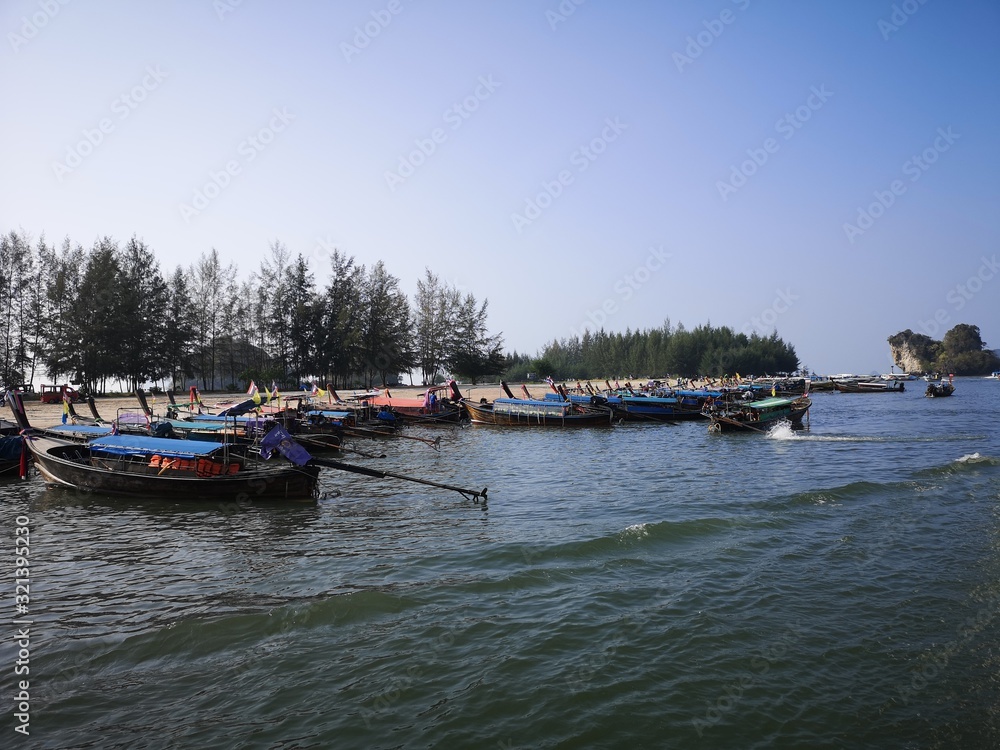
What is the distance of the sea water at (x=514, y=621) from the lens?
717 cm

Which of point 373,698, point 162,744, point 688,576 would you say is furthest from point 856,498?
point 162,744

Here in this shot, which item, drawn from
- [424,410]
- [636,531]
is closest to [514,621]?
[636,531]

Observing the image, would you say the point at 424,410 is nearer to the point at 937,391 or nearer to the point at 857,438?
the point at 857,438

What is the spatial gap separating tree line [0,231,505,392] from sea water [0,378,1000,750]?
41697 millimetres

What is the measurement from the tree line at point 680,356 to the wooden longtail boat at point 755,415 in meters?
86.5

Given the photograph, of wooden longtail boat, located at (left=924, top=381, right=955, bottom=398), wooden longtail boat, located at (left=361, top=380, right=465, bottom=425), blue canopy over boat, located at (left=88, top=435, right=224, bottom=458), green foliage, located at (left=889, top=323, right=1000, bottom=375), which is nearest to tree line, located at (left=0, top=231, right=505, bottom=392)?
wooden longtail boat, located at (left=361, top=380, right=465, bottom=425)

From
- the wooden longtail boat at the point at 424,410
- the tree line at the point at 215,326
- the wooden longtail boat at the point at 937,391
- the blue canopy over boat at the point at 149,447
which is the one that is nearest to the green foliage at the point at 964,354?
the wooden longtail boat at the point at 937,391

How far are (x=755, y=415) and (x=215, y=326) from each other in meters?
54.9

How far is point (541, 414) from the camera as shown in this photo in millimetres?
45344

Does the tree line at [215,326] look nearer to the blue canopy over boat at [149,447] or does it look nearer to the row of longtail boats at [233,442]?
the row of longtail boats at [233,442]

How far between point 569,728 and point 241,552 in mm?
9516

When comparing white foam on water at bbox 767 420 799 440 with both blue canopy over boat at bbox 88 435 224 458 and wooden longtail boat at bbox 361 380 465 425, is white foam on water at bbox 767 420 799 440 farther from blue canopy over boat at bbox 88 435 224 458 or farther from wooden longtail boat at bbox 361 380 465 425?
blue canopy over boat at bbox 88 435 224 458

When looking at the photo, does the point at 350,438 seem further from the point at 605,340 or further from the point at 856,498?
the point at 605,340

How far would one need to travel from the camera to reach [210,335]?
214 feet
